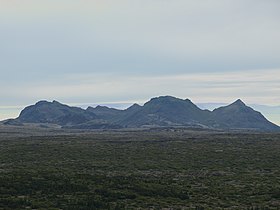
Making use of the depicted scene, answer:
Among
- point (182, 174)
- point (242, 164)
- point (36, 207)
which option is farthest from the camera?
point (242, 164)

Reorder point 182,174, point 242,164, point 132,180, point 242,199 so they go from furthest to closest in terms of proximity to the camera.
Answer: point 242,164 < point 182,174 < point 132,180 < point 242,199

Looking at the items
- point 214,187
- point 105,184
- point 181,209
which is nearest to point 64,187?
point 105,184

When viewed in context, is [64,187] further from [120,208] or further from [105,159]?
[105,159]

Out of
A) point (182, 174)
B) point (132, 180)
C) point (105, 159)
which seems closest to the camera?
point (132, 180)

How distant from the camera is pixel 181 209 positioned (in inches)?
1270

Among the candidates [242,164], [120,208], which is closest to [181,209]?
[120,208]

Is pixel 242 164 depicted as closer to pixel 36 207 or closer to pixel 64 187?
pixel 64 187

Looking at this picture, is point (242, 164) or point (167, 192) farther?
point (242, 164)

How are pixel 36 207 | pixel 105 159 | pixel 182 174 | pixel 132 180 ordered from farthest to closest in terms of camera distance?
1. pixel 105 159
2. pixel 182 174
3. pixel 132 180
4. pixel 36 207

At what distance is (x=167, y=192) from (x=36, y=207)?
1361 cm

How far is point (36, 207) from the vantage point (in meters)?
30.4

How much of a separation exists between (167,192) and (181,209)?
260 inches

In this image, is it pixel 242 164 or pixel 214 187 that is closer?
pixel 214 187

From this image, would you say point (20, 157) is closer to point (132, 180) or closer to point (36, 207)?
point (132, 180)
